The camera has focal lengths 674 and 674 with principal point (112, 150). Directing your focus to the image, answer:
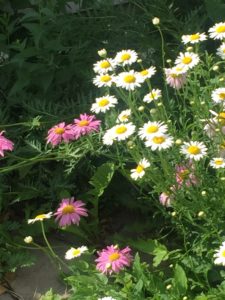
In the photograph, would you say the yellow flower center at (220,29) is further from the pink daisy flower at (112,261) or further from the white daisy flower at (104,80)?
the pink daisy flower at (112,261)

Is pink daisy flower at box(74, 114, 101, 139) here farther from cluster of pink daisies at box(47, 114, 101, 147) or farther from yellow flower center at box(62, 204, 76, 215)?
yellow flower center at box(62, 204, 76, 215)

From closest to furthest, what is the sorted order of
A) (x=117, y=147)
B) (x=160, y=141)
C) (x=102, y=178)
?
(x=160, y=141) → (x=117, y=147) → (x=102, y=178)

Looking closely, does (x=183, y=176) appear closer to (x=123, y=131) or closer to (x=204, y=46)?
(x=123, y=131)

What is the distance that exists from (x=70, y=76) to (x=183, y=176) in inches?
45.7

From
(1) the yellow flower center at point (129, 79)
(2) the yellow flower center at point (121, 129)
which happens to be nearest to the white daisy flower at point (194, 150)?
(2) the yellow flower center at point (121, 129)

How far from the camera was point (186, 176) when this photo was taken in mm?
2416

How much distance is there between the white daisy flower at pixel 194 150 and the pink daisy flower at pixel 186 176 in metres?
0.12

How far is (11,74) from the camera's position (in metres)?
3.54

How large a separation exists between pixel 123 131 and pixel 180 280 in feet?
1.96

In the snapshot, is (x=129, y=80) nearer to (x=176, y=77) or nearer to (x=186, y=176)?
(x=176, y=77)

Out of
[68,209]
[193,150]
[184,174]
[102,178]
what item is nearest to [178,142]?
[193,150]

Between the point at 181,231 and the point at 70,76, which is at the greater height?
the point at 70,76

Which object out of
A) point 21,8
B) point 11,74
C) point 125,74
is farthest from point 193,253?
point 21,8

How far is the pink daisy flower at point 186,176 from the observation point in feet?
7.94
